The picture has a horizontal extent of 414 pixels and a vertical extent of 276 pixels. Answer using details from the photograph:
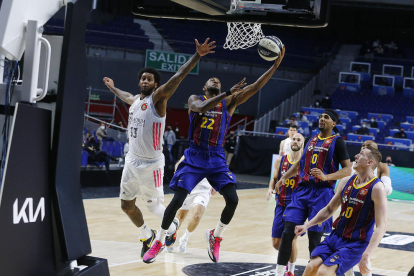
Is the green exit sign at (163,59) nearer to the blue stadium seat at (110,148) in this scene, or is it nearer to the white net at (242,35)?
the blue stadium seat at (110,148)

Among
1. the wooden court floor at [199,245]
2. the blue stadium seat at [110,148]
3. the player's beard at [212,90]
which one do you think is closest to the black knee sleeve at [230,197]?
the wooden court floor at [199,245]

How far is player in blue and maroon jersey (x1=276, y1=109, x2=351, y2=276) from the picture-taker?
5.54 m

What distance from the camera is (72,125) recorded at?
3412 millimetres

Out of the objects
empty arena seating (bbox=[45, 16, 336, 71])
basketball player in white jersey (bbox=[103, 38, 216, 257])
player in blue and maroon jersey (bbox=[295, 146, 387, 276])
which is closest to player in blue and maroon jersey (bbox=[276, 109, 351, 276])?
player in blue and maroon jersey (bbox=[295, 146, 387, 276])

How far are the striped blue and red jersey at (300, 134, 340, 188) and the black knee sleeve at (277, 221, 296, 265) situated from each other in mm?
593

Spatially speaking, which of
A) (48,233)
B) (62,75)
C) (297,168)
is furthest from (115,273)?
(62,75)

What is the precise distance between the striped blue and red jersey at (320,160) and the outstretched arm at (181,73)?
5.22 feet

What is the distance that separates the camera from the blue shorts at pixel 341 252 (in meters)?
4.70

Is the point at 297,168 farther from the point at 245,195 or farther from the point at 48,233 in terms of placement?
the point at 245,195

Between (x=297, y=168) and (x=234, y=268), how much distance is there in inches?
57.6

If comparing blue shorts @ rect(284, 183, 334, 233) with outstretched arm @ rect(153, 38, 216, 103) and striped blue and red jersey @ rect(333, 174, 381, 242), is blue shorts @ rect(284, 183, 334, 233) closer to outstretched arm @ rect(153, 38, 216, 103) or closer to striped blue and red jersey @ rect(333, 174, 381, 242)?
striped blue and red jersey @ rect(333, 174, 381, 242)

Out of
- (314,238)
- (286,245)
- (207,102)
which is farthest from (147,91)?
(314,238)

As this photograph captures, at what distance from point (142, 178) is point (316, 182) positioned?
6.73 feet

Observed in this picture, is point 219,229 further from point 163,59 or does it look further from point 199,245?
point 163,59
